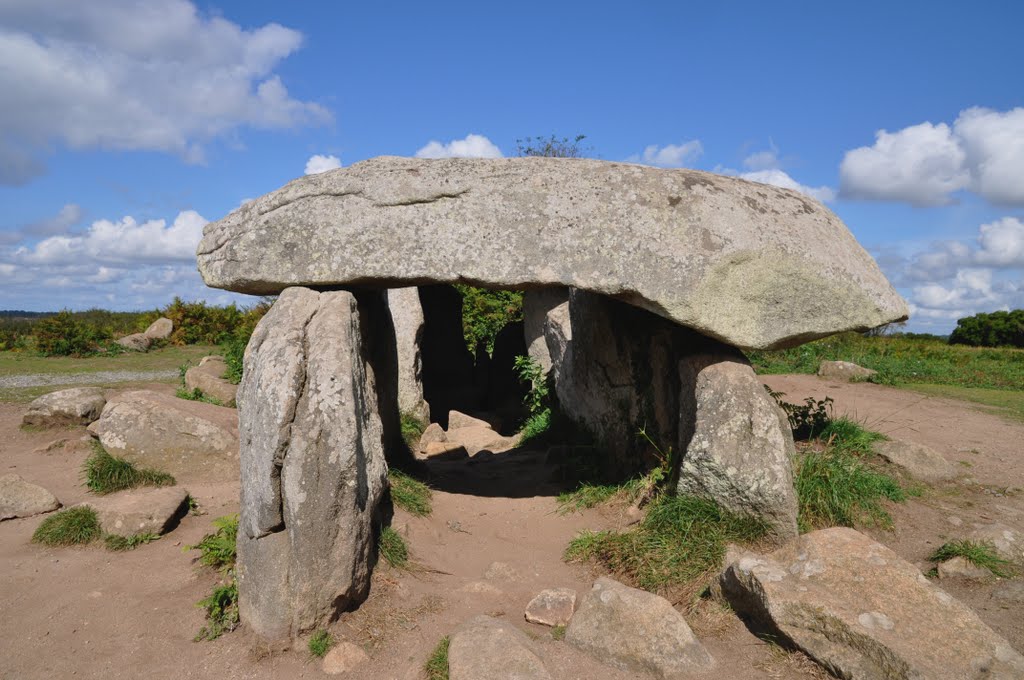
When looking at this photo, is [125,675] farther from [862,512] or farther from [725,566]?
[862,512]

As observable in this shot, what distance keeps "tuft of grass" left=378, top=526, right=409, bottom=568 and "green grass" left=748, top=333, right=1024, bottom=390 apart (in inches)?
334

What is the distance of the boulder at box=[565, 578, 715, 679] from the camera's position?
424cm

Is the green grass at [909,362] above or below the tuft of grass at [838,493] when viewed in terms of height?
above

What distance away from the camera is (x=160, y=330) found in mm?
19219

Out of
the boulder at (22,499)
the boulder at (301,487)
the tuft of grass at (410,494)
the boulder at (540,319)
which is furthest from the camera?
the boulder at (540,319)

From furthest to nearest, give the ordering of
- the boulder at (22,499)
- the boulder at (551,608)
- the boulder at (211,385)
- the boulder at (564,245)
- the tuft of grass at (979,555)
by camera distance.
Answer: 1. the boulder at (211,385)
2. the boulder at (22,499)
3. the boulder at (564,245)
4. the tuft of grass at (979,555)
5. the boulder at (551,608)

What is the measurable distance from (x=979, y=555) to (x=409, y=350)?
7773 mm

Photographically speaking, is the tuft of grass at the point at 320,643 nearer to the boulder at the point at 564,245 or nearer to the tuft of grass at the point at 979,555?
the boulder at the point at 564,245

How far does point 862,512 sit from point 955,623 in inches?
81.3

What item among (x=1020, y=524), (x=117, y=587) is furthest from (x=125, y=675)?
(x=1020, y=524)

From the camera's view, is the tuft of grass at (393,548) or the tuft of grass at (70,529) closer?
the tuft of grass at (393,548)

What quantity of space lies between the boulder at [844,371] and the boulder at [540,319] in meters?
5.41

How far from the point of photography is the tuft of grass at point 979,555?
17.0 ft

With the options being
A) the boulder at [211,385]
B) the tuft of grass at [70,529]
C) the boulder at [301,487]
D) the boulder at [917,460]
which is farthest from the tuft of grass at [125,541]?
the boulder at [917,460]
